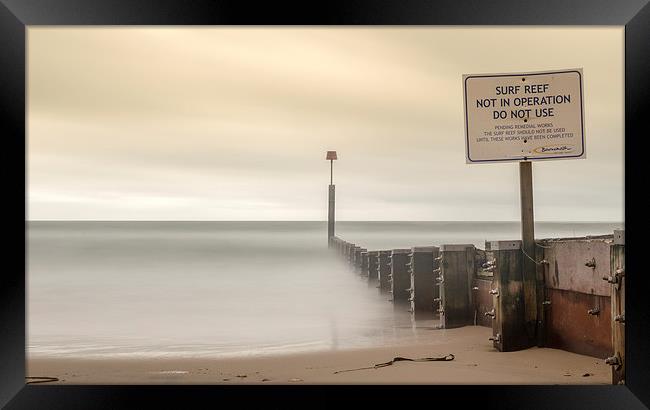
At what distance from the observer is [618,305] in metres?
4.81

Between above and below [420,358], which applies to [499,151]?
above

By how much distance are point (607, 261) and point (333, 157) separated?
1156 inches

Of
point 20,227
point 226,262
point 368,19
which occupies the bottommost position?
point 226,262

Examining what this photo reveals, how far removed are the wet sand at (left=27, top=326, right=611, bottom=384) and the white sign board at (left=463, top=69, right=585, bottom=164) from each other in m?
1.82

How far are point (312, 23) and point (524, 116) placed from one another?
9.79 feet

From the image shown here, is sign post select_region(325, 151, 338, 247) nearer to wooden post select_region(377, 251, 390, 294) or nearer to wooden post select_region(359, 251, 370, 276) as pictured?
wooden post select_region(359, 251, 370, 276)

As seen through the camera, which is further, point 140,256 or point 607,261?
point 140,256

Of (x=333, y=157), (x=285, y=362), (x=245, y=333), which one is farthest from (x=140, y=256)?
(x=285, y=362)

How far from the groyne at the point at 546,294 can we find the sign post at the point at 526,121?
0.06m

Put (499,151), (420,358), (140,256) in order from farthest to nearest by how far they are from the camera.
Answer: (140,256) < (420,358) < (499,151)

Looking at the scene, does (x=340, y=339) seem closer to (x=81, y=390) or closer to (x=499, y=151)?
(x=499, y=151)

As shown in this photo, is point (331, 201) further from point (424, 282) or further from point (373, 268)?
point (424, 282)

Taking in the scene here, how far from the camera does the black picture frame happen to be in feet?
13.1

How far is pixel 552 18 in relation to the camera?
410 centimetres
